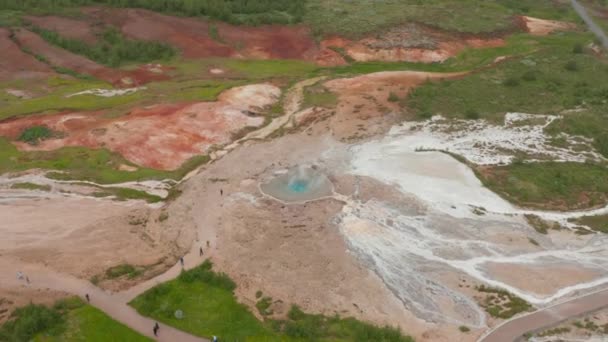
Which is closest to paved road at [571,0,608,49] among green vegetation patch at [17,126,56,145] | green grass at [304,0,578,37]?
green grass at [304,0,578,37]

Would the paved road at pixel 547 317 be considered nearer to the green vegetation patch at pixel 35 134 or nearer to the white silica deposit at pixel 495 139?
the white silica deposit at pixel 495 139

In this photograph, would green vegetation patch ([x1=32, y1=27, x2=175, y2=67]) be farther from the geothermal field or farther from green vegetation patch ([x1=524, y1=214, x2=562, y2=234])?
green vegetation patch ([x1=524, y1=214, x2=562, y2=234])

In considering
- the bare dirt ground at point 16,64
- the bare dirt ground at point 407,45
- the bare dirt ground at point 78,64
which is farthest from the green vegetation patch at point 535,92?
the bare dirt ground at point 16,64

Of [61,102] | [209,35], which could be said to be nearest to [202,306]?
[61,102]

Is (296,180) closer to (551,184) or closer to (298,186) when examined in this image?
(298,186)

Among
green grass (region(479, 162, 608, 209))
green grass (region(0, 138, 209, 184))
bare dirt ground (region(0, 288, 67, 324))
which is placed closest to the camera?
bare dirt ground (region(0, 288, 67, 324))
